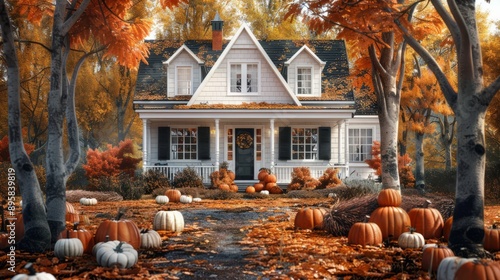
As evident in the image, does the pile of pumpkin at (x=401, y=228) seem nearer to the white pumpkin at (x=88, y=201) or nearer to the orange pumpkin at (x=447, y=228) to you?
the orange pumpkin at (x=447, y=228)

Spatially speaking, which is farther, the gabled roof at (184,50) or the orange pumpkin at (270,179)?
the gabled roof at (184,50)

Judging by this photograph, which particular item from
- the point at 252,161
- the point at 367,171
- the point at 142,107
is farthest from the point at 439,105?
the point at 142,107

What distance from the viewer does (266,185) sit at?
1972cm

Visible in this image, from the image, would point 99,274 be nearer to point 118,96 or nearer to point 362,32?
point 362,32

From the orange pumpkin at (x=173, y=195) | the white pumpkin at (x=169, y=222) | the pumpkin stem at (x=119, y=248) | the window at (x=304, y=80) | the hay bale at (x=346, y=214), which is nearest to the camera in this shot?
the pumpkin stem at (x=119, y=248)

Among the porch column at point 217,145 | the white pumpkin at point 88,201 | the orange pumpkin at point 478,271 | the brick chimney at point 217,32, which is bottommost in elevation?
the white pumpkin at point 88,201

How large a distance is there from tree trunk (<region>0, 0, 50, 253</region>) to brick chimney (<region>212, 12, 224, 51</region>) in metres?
17.8

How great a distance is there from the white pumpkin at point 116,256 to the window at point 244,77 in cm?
1707

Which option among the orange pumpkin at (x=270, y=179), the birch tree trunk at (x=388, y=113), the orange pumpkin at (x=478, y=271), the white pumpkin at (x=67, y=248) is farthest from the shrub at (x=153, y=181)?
the orange pumpkin at (x=478, y=271)

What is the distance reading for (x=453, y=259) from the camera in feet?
16.4

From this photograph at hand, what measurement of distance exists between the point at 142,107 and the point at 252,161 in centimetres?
509

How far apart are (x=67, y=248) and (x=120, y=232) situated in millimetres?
720

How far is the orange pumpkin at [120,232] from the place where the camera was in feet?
21.8

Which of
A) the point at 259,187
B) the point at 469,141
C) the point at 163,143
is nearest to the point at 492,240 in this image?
the point at 469,141
